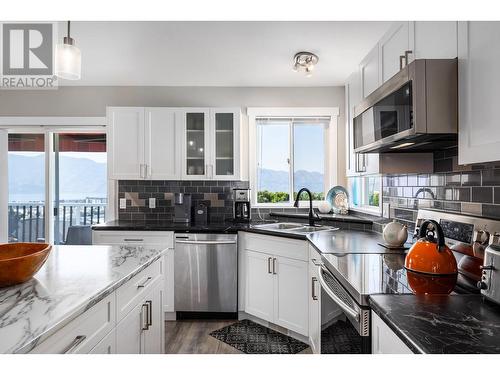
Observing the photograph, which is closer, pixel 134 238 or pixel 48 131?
pixel 134 238

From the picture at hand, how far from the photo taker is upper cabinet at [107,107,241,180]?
3260 millimetres

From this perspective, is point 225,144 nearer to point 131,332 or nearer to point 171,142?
point 171,142

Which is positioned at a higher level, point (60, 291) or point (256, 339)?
point (60, 291)

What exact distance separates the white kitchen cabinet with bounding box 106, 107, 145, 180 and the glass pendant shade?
58.6 inches

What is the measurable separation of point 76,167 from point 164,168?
1187mm

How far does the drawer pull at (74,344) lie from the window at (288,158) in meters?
2.67

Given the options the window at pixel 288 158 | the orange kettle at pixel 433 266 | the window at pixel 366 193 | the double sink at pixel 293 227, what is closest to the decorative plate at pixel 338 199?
the window at pixel 366 193

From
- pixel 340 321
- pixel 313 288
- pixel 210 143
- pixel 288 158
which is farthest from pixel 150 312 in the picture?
pixel 288 158

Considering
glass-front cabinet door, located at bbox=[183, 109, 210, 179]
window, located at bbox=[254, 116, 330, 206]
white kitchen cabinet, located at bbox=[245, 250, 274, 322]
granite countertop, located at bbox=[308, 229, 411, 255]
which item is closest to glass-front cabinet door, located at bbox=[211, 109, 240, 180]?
glass-front cabinet door, located at bbox=[183, 109, 210, 179]

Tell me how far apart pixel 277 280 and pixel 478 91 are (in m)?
1.96

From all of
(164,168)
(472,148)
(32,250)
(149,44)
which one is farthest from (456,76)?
(164,168)

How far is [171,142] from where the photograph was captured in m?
3.26

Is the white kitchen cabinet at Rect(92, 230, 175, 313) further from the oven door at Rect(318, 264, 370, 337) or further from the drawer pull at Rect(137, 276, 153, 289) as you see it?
the oven door at Rect(318, 264, 370, 337)
